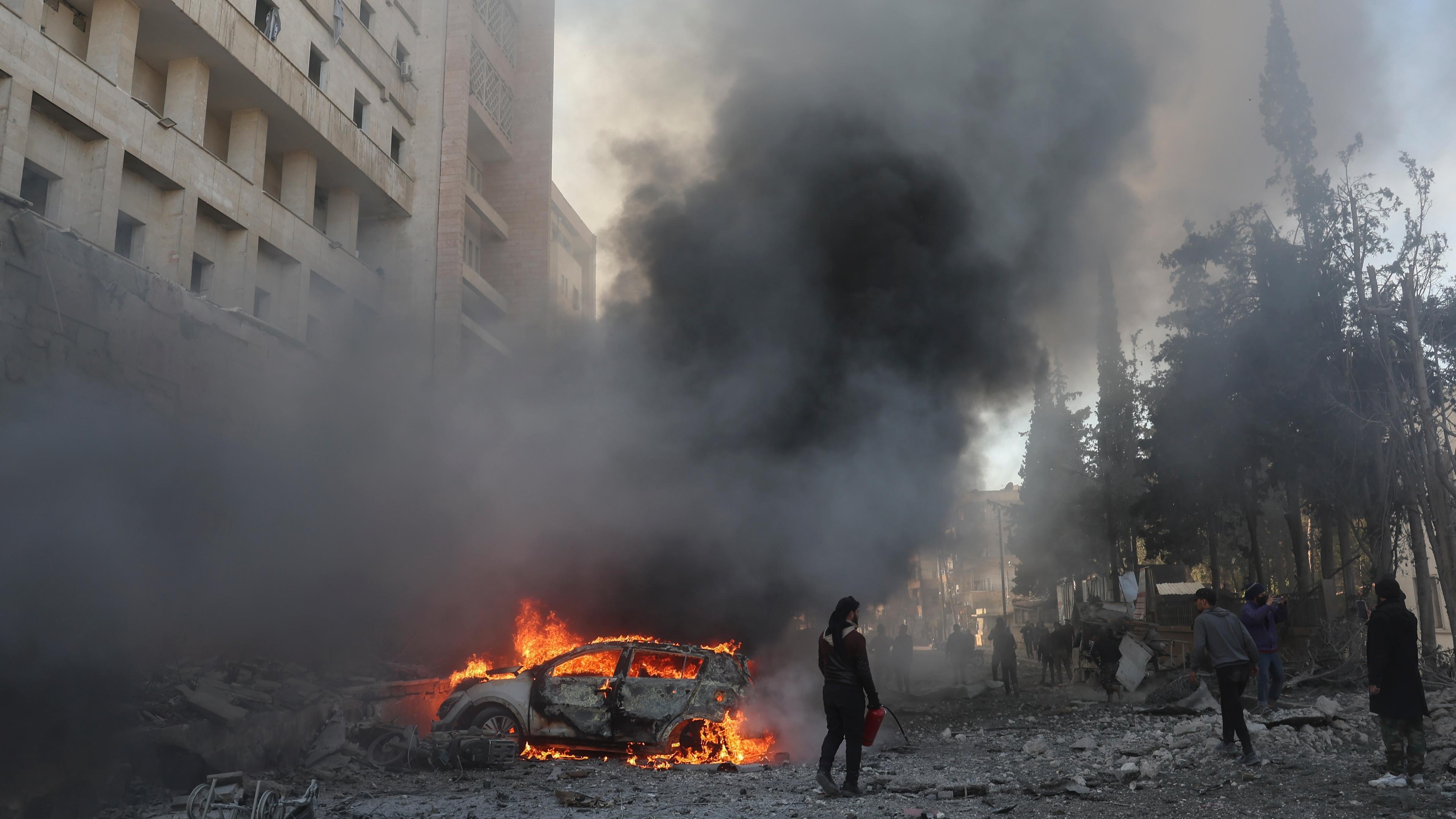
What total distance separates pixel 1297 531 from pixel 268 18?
89.2ft

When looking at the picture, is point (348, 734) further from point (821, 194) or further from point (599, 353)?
point (821, 194)

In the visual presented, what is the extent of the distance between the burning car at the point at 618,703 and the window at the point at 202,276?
38.2ft

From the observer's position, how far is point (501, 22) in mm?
29781

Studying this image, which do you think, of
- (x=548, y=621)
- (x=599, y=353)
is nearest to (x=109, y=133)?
(x=599, y=353)

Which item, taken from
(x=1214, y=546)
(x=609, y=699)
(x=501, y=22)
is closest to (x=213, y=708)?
Result: (x=609, y=699)

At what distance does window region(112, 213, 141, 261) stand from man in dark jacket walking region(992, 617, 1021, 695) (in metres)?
16.7

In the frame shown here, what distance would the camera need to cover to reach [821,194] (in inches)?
682

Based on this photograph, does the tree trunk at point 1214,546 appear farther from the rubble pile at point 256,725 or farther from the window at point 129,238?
the window at point 129,238

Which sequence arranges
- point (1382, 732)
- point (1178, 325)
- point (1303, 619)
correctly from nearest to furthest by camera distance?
point (1382, 732) → point (1303, 619) → point (1178, 325)

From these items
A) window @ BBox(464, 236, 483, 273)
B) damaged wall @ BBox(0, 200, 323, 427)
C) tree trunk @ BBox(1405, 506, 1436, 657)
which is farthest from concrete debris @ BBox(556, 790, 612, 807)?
window @ BBox(464, 236, 483, 273)

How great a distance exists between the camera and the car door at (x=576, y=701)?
373 inches

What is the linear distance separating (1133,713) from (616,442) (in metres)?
8.96

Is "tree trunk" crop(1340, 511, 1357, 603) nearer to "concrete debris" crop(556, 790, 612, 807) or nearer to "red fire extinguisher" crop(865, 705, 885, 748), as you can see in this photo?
"red fire extinguisher" crop(865, 705, 885, 748)

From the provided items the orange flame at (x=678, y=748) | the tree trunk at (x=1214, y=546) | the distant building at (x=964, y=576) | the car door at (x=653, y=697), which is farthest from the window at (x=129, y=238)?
the tree trunk at (x=1214, y=546)
